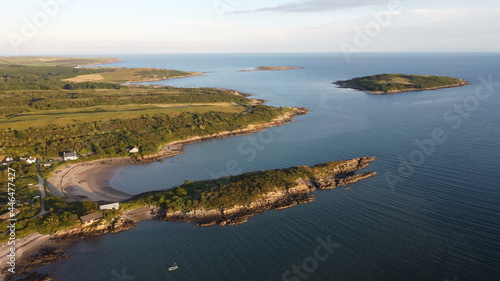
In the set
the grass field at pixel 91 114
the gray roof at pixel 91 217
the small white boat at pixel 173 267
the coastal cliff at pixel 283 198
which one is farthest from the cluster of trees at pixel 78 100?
Answer: the small white boat at pixel 173 267

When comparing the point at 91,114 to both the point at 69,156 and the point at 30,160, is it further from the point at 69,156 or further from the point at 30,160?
the point at 30,160

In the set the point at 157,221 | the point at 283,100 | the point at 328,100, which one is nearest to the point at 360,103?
the point at 328,100

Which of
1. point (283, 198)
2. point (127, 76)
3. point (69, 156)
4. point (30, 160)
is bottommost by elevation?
point (30, 160)

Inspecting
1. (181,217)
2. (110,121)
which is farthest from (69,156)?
(181,217)

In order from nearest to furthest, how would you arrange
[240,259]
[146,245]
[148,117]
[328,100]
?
[240,259]
[146,245]
[148,117]
[328,100]

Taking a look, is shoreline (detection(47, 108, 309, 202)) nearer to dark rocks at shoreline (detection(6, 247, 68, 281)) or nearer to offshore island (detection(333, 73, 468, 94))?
dark rocks at shoreline (detection(6, 247, 68, 281))

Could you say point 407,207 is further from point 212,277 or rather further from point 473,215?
point 212,277
